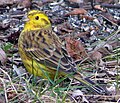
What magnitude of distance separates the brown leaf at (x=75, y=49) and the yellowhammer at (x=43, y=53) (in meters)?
0.43

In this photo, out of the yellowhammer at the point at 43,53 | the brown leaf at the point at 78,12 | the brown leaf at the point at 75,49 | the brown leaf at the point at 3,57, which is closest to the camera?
the yellowhammer at the point at 43,53

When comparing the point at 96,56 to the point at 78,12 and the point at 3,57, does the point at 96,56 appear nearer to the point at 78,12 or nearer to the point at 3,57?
the point at 3,57

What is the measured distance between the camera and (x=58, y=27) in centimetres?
748

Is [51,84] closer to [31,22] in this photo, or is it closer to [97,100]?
[97,100]

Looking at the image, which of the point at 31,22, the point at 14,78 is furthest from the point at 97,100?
the point at 31,22

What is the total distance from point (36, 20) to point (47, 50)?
1.52 feet

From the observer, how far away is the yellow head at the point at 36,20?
6105mm

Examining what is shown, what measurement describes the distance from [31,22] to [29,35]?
0.49 feet

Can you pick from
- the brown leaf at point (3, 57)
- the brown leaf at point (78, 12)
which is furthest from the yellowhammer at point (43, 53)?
the brown leaf at point (78, 12)


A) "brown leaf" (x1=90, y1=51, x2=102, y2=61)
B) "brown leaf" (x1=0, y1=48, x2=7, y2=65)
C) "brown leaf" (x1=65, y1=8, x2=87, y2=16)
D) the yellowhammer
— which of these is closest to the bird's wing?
the yellowhammer

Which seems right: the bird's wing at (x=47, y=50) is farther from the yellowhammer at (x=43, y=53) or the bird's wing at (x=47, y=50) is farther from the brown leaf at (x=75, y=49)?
the brown leaf at (x=75, y=49)

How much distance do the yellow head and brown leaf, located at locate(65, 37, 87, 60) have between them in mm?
456

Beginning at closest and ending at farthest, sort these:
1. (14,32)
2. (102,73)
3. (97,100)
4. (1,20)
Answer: (97,100)
(102,73)
(14,32)
(1,20)

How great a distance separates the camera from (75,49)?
6.57 m
